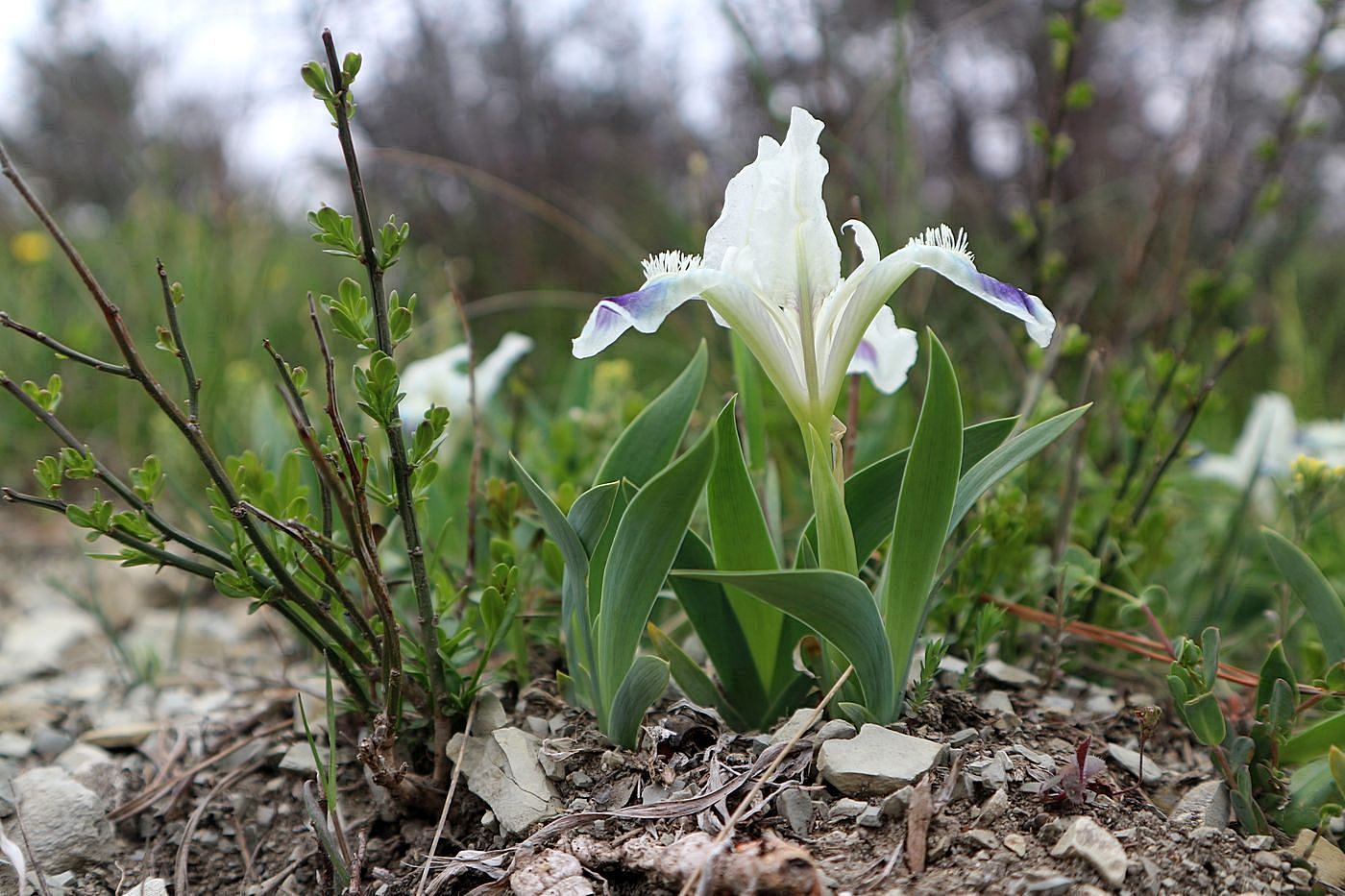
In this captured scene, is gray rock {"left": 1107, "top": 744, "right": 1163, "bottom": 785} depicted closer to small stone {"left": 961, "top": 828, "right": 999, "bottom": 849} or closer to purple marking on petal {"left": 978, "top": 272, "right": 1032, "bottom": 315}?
small stone {"left": 961, "top": 828, "right": 999, "bottom": 849}

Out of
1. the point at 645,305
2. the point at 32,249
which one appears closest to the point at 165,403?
the point at 645,305

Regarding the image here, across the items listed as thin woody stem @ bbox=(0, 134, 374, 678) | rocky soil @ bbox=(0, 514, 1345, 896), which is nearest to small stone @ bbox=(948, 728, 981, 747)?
rocky soil @ bbox=(0, 514, 1345, 896)

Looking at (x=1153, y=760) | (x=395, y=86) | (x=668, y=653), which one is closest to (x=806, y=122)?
(x=668, y=653)

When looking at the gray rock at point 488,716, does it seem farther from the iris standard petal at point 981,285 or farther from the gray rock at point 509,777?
the iris standard petal at point 981,285

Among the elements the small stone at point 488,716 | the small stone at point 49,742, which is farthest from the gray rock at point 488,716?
the small stone at point 49,742

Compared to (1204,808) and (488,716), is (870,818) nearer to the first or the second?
(1204,808)

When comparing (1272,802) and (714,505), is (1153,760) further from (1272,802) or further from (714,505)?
(714,505)
